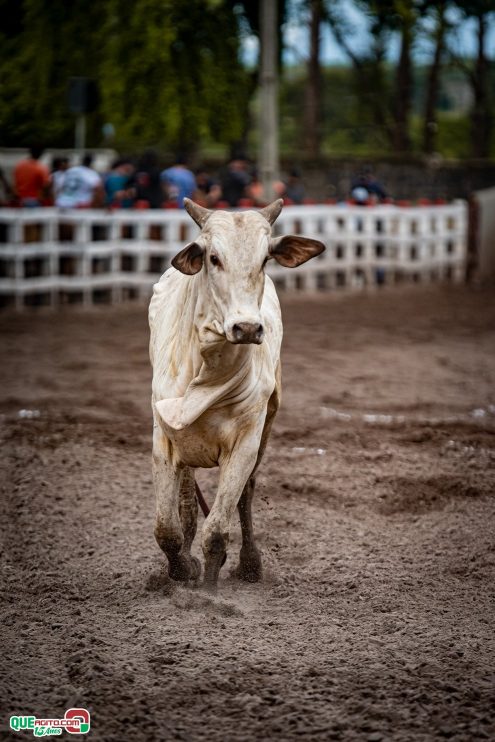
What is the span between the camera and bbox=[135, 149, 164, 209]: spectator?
17141mm

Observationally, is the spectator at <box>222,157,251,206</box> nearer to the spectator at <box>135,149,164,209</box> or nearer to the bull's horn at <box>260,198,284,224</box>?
the spectator at <box>135,149,164,209</box>

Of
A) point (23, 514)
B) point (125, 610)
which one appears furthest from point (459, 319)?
Result: point (125, 610)

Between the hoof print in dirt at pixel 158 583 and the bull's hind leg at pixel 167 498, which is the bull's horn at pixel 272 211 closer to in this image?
the bull's hind leg at pixel 167 498

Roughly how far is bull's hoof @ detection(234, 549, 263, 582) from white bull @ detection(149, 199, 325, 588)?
28 cm

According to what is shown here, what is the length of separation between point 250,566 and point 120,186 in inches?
491

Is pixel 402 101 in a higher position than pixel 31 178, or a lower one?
higher

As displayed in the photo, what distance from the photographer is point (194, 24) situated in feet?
64.9

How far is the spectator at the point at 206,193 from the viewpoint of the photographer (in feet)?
56.5

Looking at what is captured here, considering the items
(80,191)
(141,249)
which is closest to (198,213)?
(141,249)

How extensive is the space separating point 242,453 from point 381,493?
7.75 feet

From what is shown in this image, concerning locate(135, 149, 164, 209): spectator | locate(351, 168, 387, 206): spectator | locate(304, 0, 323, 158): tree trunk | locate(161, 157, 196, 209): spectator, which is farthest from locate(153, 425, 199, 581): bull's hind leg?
locate(304, 0, 323, 158): tree trunk

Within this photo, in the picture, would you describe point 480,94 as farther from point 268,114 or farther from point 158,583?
point 158,583

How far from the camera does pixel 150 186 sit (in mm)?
17156

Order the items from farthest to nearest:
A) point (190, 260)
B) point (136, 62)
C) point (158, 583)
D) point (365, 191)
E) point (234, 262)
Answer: point (365, 191) < point (136, 62) < point (158, 583) < point (190, 260) < point (234, 262)
